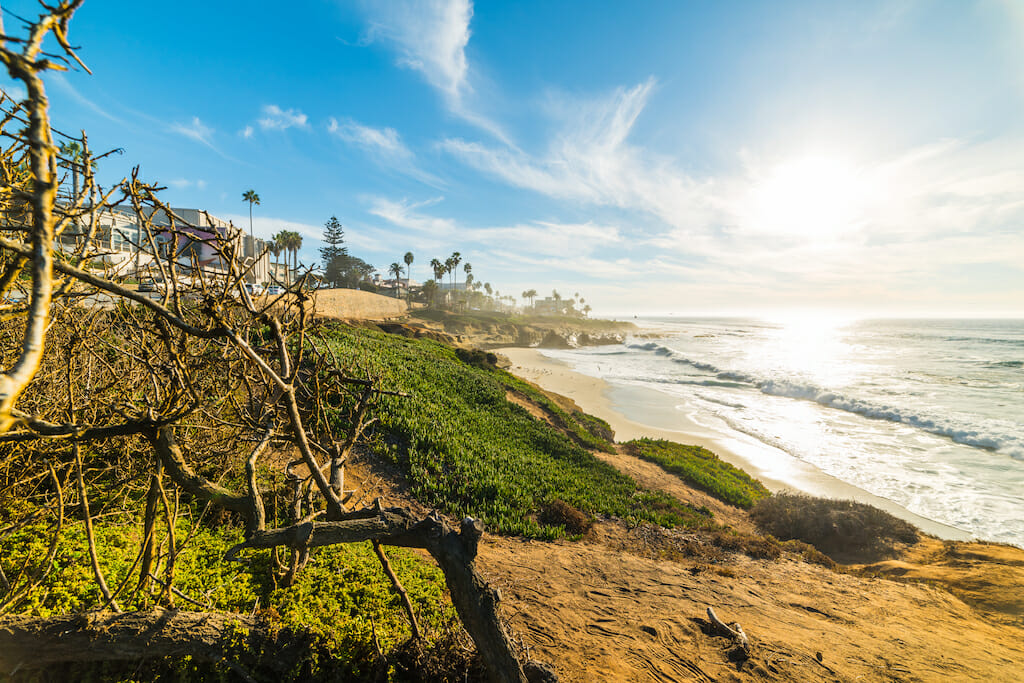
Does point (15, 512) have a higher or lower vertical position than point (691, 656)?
higher

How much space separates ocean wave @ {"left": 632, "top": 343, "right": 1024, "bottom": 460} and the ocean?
0.08 m

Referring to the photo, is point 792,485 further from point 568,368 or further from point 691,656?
point 568,368

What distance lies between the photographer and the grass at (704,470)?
1436cm

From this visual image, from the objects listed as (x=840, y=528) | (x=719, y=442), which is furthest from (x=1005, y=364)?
(x=840, y=528)

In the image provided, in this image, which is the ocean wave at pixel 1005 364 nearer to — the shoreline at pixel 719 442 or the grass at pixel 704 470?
the shoreline at pixel 719 442

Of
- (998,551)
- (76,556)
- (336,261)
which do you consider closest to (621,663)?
(76,556)

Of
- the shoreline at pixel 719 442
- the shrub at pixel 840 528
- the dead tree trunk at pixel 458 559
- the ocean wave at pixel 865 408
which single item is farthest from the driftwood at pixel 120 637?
the ocean wave at pixel 865 408

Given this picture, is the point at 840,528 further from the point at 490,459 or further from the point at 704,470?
the point at 490,459

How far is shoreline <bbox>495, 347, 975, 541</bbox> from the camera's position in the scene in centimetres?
1436

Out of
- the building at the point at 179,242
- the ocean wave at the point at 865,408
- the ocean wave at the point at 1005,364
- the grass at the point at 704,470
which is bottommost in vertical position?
the grass at the point at 704,470

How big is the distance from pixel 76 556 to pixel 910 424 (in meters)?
35.6

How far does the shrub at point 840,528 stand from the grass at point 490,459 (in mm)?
2362

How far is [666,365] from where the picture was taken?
165 ft

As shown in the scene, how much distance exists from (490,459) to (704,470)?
→ 32.3 feet
